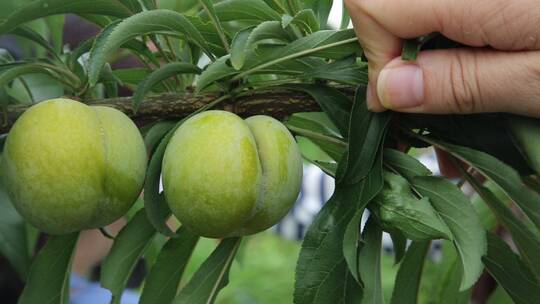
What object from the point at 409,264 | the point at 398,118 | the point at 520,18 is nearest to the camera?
the point at 520,18

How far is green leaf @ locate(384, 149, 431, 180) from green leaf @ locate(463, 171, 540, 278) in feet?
0.30

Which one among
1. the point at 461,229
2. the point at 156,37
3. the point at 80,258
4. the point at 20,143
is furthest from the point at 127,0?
the point at 80,258

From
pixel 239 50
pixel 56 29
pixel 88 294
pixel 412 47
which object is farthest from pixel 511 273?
pixel 88 294

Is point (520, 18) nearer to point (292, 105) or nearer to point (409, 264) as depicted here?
point (292, 105)

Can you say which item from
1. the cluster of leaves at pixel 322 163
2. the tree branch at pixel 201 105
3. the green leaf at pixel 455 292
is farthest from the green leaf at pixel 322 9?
the green leaf at pixel 455 292

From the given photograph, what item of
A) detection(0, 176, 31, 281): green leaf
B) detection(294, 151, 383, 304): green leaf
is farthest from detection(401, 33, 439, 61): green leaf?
detection(0, 176, 31, 281): green leaf

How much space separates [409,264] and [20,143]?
1.56 ft

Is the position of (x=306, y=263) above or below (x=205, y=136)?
below

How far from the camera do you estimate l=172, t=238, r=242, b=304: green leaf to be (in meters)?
0.76

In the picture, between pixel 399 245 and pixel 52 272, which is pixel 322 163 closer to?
pixel 399 245

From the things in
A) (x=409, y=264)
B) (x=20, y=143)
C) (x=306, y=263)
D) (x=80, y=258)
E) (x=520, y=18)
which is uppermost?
(x=520, y=18)

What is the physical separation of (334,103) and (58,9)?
30 centimetres

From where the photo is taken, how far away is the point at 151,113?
0.76m

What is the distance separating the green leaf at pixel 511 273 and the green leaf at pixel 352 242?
0.17 meters
